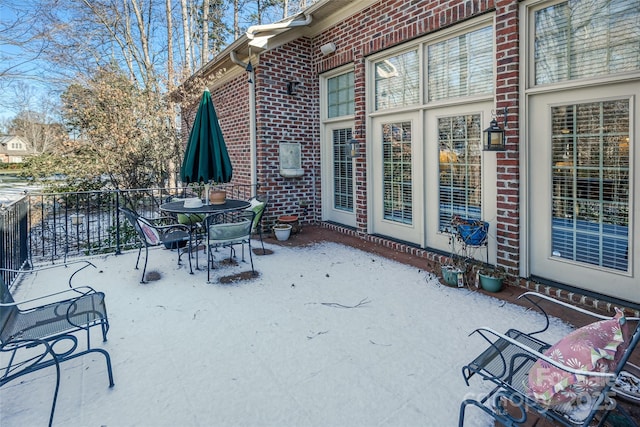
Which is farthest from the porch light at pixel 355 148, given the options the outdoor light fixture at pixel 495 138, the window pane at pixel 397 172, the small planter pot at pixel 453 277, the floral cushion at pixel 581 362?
the floral cushion at pixel 581 362

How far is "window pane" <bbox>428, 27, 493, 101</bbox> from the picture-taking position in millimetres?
4051

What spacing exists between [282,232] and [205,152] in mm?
1873

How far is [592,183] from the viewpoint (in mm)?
3258

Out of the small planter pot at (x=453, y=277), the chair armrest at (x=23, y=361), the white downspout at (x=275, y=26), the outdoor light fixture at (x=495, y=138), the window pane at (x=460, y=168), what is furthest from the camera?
the white downspout at (x=275, y=26)

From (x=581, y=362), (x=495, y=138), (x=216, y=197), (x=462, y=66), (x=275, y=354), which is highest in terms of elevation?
(x=462, y=66)

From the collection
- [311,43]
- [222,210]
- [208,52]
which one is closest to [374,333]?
[222,210]

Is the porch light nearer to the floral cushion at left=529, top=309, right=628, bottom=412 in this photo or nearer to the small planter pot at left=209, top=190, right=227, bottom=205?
the small planter pot at left=209, top=190, right=227, bottom=205

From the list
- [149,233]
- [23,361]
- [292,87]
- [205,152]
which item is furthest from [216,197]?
[23,361]

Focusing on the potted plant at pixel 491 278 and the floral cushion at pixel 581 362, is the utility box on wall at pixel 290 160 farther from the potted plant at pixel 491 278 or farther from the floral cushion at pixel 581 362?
the floral cushion at pixel 581 362

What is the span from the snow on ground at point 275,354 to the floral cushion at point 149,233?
1.43 feet

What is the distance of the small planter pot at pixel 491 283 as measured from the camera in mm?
3660

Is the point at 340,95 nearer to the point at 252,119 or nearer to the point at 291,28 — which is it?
the point at 291,28

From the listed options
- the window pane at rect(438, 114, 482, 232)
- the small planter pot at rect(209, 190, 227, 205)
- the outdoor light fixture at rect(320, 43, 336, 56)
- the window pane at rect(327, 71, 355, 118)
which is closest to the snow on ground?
the window pane at rect(438, 114, 482, 232)

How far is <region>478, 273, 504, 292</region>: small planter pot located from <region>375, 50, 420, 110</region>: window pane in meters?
2.41
